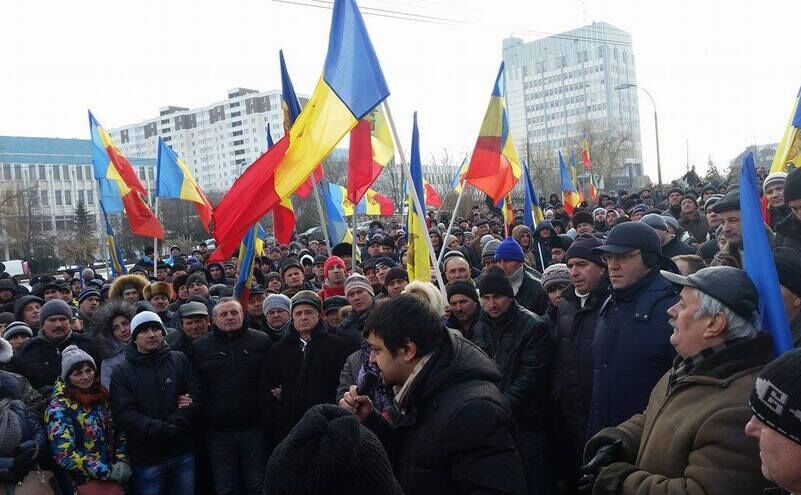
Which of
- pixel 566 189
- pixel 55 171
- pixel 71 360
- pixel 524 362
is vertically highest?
pixel 55 171

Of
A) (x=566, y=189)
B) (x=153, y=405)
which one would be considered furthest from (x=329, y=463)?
(x=566, y=189)

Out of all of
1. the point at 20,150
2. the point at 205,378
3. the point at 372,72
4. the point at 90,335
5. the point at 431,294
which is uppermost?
the point at 20,150

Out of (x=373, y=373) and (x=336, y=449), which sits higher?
(x=336, y=449)

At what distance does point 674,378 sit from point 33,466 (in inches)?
164

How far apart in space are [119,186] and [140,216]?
2.32ft

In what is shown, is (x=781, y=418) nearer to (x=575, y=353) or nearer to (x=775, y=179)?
(x=575, y=353)

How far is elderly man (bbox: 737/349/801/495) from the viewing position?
1636 mm

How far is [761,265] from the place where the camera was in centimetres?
270

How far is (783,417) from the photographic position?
1.65 m

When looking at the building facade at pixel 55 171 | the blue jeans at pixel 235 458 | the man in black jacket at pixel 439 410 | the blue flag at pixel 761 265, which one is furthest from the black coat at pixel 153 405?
the building facade at pixel 55 171

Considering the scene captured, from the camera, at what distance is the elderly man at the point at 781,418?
1.64 meters

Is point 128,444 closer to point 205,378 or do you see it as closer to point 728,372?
point 205,378

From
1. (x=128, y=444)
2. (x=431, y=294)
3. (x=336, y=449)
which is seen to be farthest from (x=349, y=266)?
(x=336, y=449)

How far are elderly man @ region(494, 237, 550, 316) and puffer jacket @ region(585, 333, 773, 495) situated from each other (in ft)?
11.0
